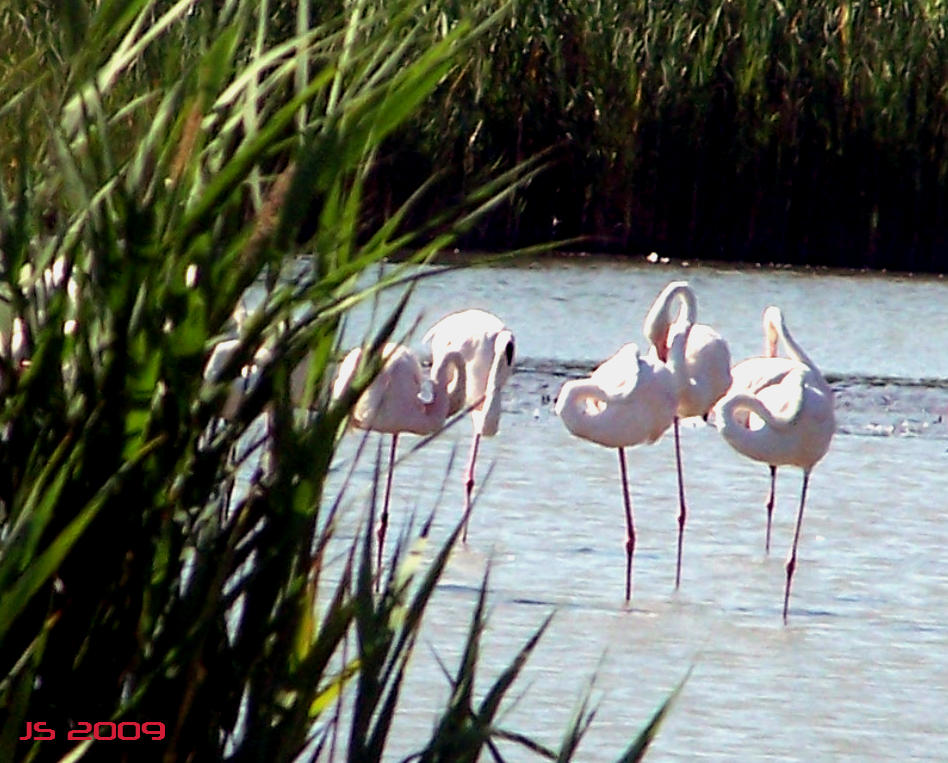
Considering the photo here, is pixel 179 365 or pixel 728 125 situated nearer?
pixel 179 365

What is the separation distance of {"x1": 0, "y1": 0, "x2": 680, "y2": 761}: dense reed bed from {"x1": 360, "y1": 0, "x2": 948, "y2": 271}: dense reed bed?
11948 mm

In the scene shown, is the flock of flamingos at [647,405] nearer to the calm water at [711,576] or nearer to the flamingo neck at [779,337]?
the flamingo neck at [779,337]

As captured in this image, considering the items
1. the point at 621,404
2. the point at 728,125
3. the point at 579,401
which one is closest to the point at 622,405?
the point at 621,404

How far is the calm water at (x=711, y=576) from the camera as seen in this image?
4.79 m

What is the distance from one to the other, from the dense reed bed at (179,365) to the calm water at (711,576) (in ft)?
0.89

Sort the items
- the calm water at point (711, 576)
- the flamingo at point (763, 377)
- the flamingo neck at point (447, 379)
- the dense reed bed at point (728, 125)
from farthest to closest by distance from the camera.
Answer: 1. the dense reed bed at point (728, 125)
2. the flamingo neck at point (447, 379)
3. the flamingo at point (763, 377)
4. the calm water at point (711, 576)

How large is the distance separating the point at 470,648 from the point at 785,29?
12440 millimetres

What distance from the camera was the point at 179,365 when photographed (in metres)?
2.25

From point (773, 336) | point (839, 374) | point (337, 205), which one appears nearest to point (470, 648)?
point (337, 205)

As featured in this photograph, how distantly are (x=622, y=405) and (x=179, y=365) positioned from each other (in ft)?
15.4

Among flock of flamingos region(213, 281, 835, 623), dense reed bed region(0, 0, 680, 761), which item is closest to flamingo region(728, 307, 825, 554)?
flock of flamingos region(213, 281, 835, 623)

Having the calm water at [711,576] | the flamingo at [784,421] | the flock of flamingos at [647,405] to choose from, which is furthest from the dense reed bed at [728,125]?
the flamingo at [784,421]

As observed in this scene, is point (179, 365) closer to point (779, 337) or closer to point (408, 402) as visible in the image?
point (408, 402)

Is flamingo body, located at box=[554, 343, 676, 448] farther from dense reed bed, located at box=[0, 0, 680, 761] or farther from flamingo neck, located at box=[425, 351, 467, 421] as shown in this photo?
dense reed bed, located at box=[0, 0, 680, 761]
